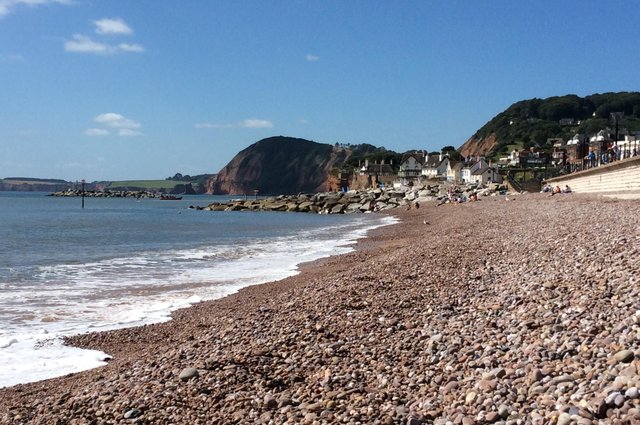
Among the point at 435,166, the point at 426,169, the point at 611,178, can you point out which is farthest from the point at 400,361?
the point at 435,166

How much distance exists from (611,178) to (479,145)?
13982 centimetres

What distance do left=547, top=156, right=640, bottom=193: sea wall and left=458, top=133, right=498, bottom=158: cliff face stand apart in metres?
115

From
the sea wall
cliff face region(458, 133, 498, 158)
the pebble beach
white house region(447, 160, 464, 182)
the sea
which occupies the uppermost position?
cliff face region(458, 133, 498, 158)

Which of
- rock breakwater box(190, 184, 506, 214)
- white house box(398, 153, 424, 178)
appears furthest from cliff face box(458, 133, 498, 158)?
rock breakwater box(190, 184, 506, 214)

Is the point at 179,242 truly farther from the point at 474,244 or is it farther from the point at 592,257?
the point at 592,257

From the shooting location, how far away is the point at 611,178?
32656 mm

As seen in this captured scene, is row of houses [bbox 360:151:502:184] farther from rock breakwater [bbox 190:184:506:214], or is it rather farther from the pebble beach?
the pebble beach

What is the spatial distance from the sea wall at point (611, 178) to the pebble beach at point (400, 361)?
67.7 ft

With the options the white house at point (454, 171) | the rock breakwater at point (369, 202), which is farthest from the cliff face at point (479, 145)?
the rock breakwater at point (369, 202)

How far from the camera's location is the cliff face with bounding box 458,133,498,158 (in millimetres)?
160000

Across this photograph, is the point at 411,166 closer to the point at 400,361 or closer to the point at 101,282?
the point at 101,282

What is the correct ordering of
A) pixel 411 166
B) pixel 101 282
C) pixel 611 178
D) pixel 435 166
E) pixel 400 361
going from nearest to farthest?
pixel 400 361 < pixel 101 282 < pixel 611 178 < pixel 435 166 < pixel 411 166

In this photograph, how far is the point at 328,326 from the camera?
23.5 feet

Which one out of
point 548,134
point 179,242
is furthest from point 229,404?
point 548,134
